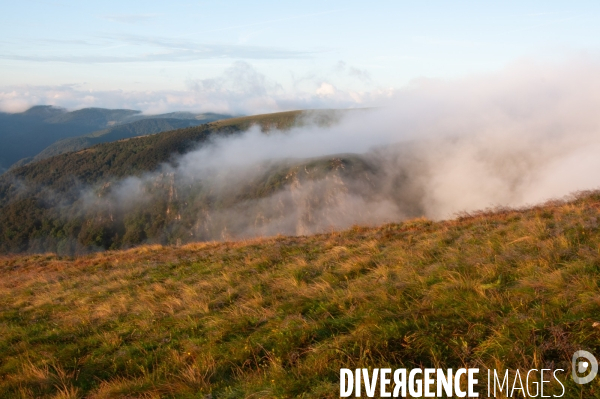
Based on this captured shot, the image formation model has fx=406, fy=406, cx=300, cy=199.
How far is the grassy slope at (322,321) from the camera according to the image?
5395 mm

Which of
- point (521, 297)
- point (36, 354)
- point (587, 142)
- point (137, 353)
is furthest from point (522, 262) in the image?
point (587, 142)

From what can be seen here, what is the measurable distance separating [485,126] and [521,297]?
203 m

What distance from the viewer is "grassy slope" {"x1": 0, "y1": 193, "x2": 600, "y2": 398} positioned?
5.39m

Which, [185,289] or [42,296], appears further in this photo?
[42,296]

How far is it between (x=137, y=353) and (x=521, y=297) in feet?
21.3

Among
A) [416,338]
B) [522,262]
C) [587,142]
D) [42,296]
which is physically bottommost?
[42,296]

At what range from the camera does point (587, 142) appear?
162m

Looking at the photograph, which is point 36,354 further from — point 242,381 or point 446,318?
point 446,318

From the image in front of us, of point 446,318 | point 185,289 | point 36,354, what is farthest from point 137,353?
point 446,318

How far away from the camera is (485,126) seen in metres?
188

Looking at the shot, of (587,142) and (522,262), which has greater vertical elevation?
(587,142)

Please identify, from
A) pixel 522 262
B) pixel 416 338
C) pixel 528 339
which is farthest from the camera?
pixel 522 262

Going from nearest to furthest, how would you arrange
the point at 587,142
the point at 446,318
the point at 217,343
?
the point at 446,318, the point at 217,343, the point at 587,142

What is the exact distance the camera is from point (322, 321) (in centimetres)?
673
